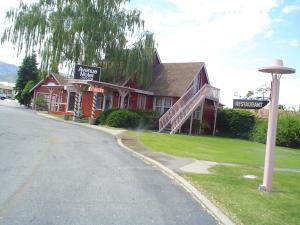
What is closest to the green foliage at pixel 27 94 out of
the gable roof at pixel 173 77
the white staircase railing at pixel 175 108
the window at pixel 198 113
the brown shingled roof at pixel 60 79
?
the brown shingled roof at pixel 60 79

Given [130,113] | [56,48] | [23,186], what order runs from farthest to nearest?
[56,48] → [130,113] → [23,186]

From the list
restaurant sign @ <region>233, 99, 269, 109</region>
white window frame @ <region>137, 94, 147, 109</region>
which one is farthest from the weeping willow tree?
restaurant sign @ <region>233, 99, 269, 109</region>

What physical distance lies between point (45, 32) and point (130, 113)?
11872 mm

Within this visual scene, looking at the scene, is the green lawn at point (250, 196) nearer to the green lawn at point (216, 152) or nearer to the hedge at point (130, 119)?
the green lawn at point (216, 152)

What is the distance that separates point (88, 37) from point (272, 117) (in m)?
27.6

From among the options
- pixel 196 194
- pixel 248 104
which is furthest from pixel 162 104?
pixel 196 194

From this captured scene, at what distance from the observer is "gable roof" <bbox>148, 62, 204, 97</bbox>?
37469 mm

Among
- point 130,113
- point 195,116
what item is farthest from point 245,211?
point 195,116

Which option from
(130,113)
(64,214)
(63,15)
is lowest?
(64,214)

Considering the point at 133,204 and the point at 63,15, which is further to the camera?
the point at 63,15

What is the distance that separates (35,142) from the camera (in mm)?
16984

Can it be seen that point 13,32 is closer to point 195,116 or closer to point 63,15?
point 63,15

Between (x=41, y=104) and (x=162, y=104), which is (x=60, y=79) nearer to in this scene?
(x=41, y=104)

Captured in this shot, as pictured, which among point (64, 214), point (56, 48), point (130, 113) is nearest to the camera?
point (64, 214)
